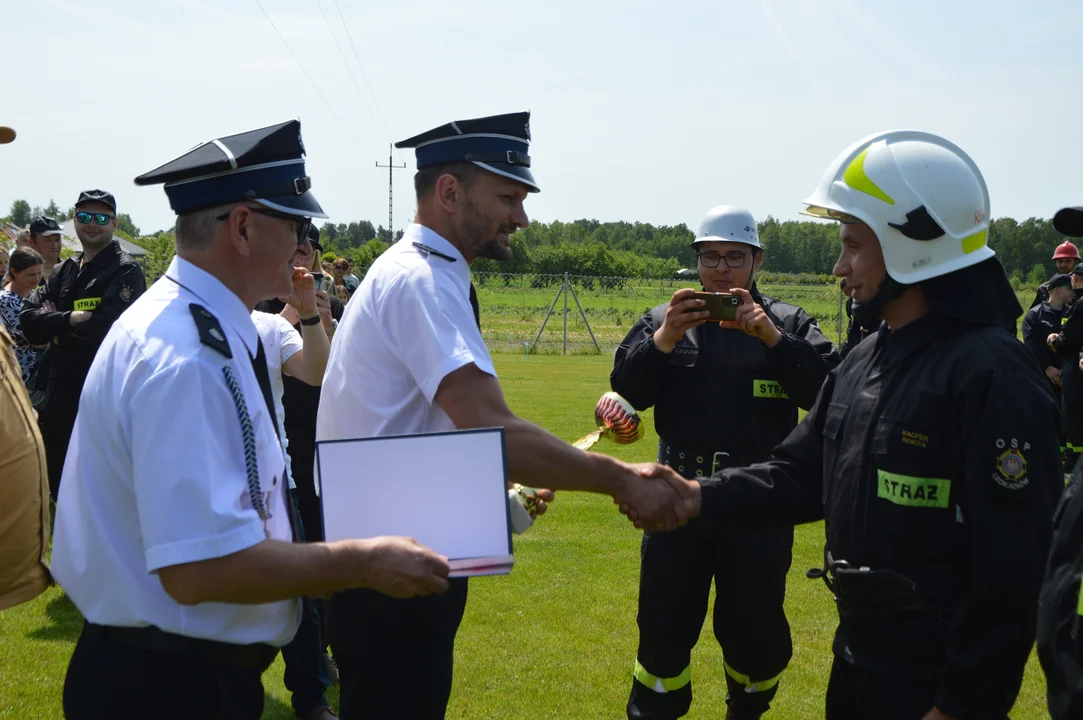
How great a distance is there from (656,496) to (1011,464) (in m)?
1.57

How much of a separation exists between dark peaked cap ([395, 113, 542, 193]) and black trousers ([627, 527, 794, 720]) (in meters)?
2.11

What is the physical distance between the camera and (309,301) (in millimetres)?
4844

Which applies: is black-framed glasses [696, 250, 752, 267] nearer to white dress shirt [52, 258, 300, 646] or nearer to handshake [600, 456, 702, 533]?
handshake [600, 456, 702, 533]

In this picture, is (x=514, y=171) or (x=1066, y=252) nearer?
(x=514, y=171)

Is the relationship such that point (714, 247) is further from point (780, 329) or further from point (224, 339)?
point (224, 339)

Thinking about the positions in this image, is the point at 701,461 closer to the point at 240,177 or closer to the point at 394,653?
the point at 394,653

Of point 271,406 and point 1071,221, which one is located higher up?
point 1071,221

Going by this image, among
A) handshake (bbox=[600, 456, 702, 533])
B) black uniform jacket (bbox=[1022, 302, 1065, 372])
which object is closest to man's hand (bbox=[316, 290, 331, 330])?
handshake (bbox=[600, 456, 702, 533])

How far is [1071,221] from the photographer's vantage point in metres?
2.23

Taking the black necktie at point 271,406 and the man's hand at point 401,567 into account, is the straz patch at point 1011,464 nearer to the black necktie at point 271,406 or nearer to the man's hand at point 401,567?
the man's hand at point 401,567

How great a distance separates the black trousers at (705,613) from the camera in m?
4.62

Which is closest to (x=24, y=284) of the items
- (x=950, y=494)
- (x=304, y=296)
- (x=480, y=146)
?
(x=304, y=296)

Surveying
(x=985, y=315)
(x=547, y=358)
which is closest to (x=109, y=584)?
(x=985, y=315)

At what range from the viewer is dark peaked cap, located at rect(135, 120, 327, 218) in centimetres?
246
